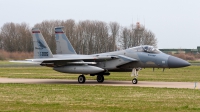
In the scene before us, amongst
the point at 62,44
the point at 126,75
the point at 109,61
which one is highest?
the point at 62,44

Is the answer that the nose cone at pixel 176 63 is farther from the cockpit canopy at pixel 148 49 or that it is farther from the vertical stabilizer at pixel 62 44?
the vertical stabilizer at pixel 62 44

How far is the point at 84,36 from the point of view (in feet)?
245

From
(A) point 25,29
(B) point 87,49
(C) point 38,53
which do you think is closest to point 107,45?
(B) point 87,49

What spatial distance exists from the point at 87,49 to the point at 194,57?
69.9 feet

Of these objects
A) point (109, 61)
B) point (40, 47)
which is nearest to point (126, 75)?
point (109, 61)

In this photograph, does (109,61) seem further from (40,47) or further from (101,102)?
(101,102)

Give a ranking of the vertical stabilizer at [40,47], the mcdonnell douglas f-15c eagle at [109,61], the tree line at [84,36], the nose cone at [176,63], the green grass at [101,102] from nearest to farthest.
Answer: the green grass at [101,102] → the nose cone at [176,63] → the mcdonnell douglas f-15c eagle at [109,61] → the vertical stabilizer at [40,47] → the tree line at [84,36]

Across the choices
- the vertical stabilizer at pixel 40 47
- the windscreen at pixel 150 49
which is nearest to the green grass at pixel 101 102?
the windscreen at pixel 150 49

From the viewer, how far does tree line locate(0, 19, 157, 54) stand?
6888 centimetres

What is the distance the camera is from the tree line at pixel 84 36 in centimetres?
6888

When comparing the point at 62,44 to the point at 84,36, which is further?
the point at 84,36

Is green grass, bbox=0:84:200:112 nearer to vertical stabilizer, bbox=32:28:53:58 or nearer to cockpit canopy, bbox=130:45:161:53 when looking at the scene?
cockpit canopy, bbox=130:45:161:53

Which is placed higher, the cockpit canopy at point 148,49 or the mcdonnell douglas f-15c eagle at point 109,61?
the cockpit canopy at point 148,49

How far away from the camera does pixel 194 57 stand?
79188mm
